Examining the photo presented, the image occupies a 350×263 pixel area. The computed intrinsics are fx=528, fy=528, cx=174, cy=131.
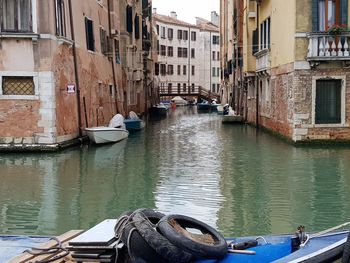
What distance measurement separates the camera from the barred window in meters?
14.1

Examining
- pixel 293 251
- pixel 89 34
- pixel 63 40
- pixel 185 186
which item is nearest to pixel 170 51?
pixel 89 34

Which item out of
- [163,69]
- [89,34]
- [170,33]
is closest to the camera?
[89,34]

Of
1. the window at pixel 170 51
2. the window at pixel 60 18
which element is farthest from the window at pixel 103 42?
the window at pixel 170 51

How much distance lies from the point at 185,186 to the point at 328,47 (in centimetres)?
718

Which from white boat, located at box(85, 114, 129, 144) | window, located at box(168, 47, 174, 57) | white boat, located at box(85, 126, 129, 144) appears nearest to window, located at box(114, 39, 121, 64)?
white boat, located at box(85, 114, 129, 144)

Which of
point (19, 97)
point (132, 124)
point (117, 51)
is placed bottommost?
point (132, 124)

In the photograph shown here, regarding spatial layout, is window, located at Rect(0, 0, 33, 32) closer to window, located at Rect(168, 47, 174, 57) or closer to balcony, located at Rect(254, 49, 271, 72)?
balcony, located at Rect(254, 49, 271, 72)

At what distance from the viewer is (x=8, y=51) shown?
14.0 meters

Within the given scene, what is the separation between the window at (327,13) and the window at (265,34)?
4465 mm

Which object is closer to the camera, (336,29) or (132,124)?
(336,29)

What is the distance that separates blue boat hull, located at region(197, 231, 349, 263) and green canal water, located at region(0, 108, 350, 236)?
2523 mm

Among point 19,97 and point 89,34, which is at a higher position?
point 89,34

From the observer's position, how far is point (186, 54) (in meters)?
60.8

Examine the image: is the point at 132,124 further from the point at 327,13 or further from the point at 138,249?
the point at 138,249
